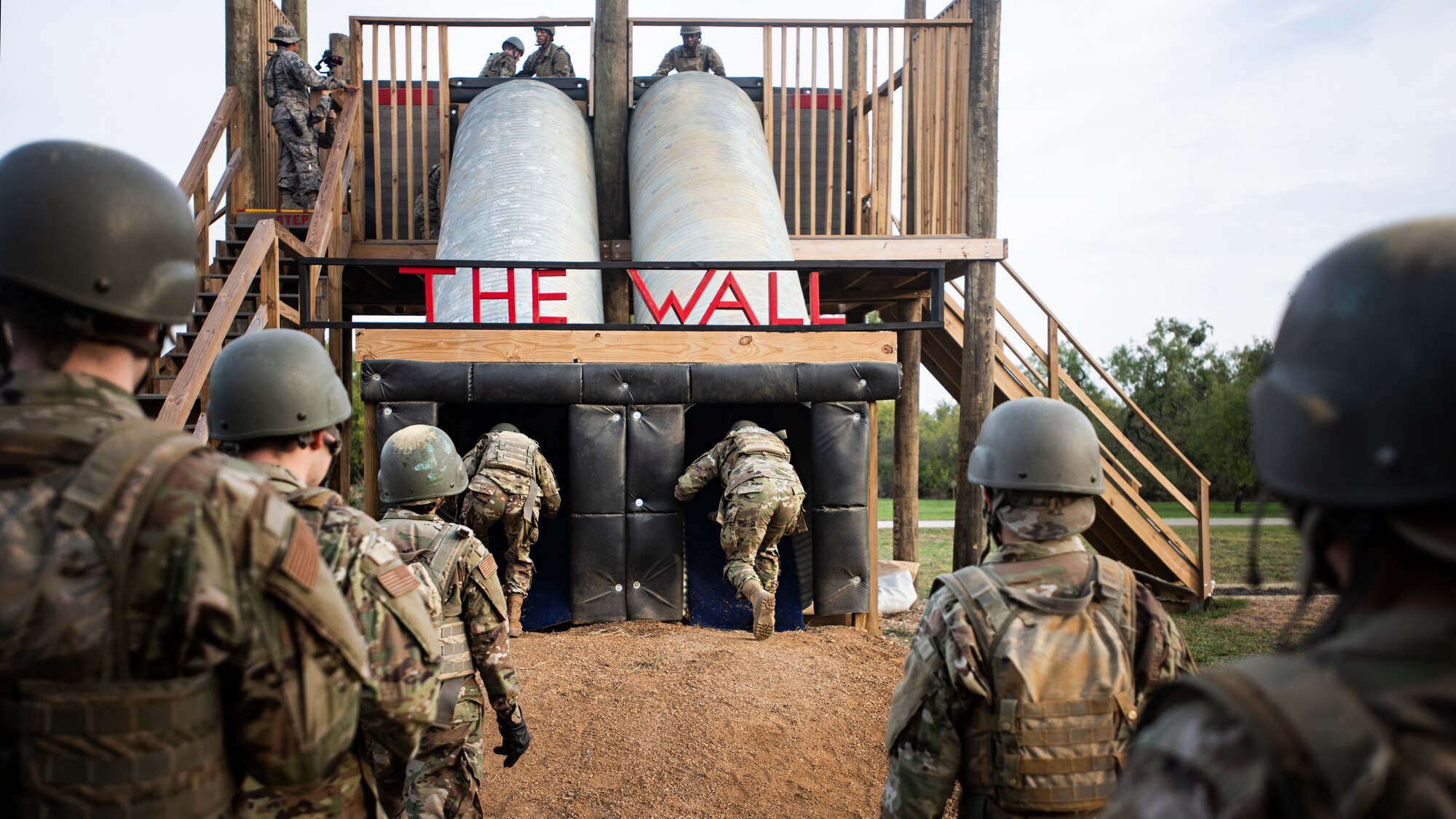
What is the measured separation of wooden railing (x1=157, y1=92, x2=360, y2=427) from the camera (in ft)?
20.4

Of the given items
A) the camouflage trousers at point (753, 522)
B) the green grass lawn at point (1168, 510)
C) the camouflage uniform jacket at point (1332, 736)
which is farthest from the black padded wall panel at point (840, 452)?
the green grass lawn at point (1168, 510)

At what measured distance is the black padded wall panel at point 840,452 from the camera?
7371 mm

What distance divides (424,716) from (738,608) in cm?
559

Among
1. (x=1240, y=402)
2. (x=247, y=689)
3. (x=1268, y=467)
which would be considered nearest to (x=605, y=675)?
(x=247, y=689)

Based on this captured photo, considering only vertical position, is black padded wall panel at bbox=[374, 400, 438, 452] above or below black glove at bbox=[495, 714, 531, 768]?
above

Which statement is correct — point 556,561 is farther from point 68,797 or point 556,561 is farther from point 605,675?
point 68,797

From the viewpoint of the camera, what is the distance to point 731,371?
7.35 m

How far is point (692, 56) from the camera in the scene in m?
11.8

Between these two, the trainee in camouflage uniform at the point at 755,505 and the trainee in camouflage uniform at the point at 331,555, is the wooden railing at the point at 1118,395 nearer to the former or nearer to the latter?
the trainee in camouflage uniform at the point at 755,505

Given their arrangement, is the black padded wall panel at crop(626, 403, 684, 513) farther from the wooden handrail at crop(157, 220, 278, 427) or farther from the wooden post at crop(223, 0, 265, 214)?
the wooden post at crop(223, 0, 265, 214)

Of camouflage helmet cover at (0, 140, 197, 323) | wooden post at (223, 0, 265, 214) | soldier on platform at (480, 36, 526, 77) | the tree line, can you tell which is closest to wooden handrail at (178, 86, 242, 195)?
wooden post at (223, 0, 265, 214)

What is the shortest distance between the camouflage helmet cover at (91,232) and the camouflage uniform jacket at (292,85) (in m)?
8.85

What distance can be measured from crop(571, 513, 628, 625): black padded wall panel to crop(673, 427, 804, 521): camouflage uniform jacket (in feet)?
1.87

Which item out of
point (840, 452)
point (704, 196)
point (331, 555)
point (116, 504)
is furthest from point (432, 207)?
point (116, 504)
